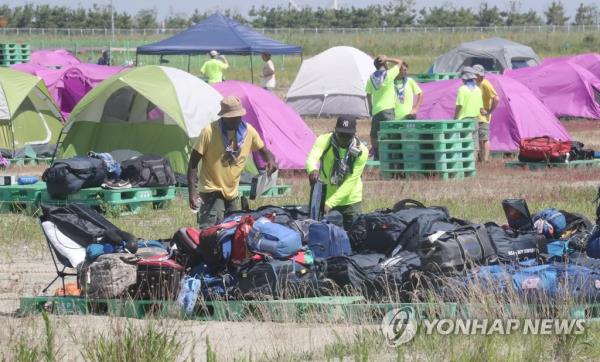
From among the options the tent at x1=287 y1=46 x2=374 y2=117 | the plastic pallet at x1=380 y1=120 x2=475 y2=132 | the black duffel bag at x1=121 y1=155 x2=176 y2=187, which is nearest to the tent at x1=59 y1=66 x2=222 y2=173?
the black duffel bag at x1=121 y1=155 x2=176 y2=187

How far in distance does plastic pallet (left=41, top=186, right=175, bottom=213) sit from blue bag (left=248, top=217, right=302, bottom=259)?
6.11 meters

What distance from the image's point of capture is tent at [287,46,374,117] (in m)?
33.2

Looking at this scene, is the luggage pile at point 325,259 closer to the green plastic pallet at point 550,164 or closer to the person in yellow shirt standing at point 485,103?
the green plastic pallet at point 550,164

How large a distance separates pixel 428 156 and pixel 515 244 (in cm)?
947

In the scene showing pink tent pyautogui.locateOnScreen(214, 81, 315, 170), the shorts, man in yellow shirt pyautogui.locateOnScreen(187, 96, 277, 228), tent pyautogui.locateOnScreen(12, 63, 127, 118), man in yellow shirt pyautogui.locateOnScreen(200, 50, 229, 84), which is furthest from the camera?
man in yellow shirt pyautogui.locateOnScreen(200, 50, 229, 84)

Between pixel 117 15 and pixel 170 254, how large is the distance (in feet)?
288

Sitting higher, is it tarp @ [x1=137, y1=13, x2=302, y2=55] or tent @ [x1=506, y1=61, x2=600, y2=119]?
tarp @ [x1=137, y1=13, x2=302, y2=55]

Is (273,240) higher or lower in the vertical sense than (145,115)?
higher

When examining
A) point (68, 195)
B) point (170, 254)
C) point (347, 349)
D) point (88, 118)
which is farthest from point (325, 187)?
point (88, 118)

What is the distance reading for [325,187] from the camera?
1230 centimetres

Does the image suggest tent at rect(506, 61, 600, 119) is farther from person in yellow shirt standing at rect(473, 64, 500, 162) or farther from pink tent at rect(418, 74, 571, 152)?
person in yellow shirt standing at rect(473, 64, 500, 162)

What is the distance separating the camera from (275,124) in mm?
21500

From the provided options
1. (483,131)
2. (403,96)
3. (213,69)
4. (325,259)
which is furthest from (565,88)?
(325,259)

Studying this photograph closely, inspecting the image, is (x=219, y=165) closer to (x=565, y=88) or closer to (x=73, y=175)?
(x=73, y=175)
